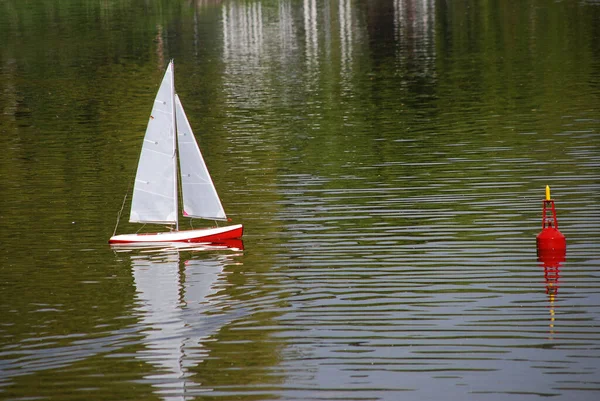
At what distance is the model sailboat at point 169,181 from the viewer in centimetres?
3741

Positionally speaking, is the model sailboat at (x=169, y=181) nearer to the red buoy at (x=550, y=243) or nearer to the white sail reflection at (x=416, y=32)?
the red buoy at (x=550, y=243)

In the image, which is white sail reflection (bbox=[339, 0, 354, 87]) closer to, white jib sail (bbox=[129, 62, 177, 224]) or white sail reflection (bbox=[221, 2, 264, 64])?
white sail reflection (bbox=[221, 2, 264, 64])

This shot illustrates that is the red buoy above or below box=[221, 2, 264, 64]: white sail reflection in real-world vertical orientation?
below

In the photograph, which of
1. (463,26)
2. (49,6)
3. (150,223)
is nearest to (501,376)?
(150,223)

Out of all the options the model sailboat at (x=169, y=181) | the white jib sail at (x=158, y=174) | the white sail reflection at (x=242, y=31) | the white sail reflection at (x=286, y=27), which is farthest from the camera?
the white sail reflection at (x=286, y=27)

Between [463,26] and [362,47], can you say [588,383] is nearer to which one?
[362,47]

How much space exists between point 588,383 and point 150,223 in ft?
70.4

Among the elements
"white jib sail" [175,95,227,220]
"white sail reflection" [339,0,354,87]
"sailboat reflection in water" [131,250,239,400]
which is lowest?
"sailboat reflection in water" [131,250,239,400]

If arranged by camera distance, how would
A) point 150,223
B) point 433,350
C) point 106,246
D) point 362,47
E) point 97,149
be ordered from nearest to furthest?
point 433,350 < point 106,246 < point 150,223 < point 97,149 < point 362,47

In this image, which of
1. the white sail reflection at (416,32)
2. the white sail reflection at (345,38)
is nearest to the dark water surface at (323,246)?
the white sail reflection at (345,38)

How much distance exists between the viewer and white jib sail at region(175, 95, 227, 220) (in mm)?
37562

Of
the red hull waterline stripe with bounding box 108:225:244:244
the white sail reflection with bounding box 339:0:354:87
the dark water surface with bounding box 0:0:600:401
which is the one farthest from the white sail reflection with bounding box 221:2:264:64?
the red hull waterline stripe with bounding box 108:225:244:244

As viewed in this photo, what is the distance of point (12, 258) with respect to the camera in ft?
117

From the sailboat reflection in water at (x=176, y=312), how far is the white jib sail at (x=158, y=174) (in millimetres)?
2214
